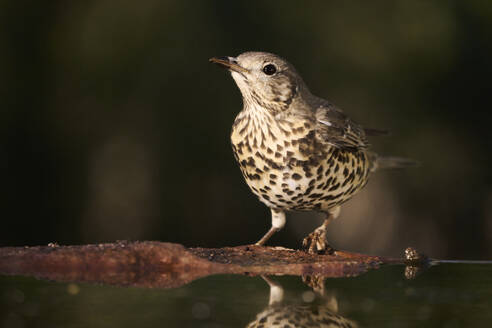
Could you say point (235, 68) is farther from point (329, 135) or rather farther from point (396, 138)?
point (396, 138)

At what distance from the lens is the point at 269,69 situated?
3719 mm

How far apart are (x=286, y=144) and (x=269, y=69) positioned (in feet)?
1.39

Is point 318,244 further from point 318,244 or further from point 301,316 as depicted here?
point 301,316

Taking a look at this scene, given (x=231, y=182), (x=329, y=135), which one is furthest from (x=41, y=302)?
(x=231, y=182)

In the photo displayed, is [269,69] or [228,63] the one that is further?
[269,69]

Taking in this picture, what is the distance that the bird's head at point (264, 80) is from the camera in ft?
11.9

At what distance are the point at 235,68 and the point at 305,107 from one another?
47cm

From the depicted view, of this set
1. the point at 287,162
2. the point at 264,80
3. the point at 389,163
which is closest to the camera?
the point at 287,162

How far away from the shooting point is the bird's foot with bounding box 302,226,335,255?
11.5 feet

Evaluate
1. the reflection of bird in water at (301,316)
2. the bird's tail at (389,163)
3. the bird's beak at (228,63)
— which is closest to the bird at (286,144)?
the bird's beak at (228,63)

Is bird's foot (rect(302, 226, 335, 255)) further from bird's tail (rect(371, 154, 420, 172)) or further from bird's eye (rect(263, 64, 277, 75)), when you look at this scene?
bird's tail (rect(371, 154, 420, 172))

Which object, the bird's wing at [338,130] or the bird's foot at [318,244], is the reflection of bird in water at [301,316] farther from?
the bird's wing at [338,130]

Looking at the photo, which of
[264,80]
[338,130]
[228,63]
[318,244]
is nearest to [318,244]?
[318,244]

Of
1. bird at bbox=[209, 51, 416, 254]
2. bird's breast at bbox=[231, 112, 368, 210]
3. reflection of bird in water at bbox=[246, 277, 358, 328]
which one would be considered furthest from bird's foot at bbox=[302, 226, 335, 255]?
reflection of bird in water at bbox=[246, 277, 358, 328]
